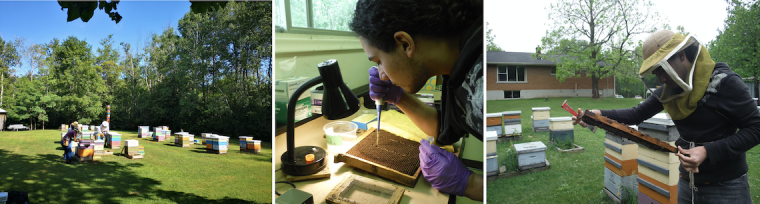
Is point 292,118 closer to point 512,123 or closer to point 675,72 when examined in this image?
point 512,123

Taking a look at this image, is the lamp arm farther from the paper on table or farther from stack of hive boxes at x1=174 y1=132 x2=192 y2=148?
stack of hive boxes at x1=174 y1=132 x2=192 y2=148

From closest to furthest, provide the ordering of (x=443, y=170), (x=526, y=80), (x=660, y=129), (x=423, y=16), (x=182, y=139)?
(x=423, y=16) < (x=443, y=170) < (x=660, y=129) < (x=526, y=80) < (x=182, y=139)

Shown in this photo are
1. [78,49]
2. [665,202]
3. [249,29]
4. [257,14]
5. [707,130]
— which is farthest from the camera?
[78,49]

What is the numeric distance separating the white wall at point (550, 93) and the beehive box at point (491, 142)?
0.85ft

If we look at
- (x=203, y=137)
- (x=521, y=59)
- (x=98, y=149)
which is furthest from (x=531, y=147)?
(x=98, y=149)

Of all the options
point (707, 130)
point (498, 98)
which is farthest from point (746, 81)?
point (498, 98)

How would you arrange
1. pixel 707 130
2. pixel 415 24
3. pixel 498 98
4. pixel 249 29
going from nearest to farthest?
pixel 415 24 → pixel 707 130 → pixel 498 98 → pixel 249 29

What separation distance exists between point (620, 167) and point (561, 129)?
0.40m

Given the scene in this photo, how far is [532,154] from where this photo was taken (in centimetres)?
216

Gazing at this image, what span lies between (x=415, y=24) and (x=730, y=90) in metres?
1.69

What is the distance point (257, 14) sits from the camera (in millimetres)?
3582

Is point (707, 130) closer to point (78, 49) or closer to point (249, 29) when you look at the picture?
point (249, 29)

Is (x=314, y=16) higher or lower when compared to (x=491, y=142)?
higher

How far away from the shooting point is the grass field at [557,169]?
6.46 feet
